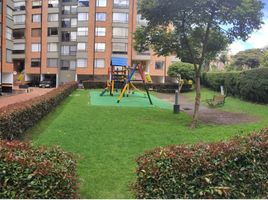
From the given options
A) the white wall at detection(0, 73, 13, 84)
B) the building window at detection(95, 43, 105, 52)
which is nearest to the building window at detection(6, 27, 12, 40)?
the white wall at detection(0, 73, 13, 84)

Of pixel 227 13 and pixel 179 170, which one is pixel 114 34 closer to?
pixel 227 13

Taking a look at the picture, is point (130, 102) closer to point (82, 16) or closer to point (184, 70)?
point (184, 70)

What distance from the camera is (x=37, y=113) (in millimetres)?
14117

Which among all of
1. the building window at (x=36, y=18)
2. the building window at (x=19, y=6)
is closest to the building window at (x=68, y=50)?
the building window at (x=36, y=18)

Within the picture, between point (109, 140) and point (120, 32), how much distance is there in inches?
2232

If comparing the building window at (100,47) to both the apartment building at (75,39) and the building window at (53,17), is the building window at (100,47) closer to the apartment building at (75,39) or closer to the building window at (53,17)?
the apartment building at (75,39)

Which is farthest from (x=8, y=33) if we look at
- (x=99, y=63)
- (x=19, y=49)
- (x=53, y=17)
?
(x=19, y=49)

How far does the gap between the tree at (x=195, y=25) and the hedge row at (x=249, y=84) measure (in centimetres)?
807

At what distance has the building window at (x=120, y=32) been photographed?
217 feet

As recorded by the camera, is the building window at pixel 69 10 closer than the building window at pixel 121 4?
No

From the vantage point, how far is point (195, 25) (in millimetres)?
15734

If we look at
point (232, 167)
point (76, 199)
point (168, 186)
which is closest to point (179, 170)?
point (168, 186)

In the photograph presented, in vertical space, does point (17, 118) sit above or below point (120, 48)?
below

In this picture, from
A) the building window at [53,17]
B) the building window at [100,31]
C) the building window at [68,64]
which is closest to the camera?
the building window at [100,31]
